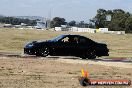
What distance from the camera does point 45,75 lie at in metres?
16.2

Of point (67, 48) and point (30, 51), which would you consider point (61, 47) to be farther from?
point (30, 51)

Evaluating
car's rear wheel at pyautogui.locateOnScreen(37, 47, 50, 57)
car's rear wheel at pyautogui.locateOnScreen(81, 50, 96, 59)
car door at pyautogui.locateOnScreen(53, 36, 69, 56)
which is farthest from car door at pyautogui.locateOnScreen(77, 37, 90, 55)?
car's rear wheel at pyautogui.locateOnScreen(37, 47, 50, 57)

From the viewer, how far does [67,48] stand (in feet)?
84.1

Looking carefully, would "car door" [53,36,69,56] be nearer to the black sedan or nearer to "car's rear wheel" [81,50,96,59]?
the black sedan

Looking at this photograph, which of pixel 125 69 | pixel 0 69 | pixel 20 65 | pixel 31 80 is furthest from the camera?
pixel 125 69

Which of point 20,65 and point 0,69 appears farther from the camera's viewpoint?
point 20,65

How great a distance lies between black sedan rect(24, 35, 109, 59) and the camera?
25312mm

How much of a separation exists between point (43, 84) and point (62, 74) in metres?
3.01

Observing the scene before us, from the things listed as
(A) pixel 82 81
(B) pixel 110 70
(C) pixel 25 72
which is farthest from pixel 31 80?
(B) pixel 110 70

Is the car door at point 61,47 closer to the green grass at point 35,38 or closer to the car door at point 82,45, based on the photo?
the car door at point 82,45

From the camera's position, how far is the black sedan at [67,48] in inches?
997

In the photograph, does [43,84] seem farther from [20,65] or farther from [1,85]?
[20,65]

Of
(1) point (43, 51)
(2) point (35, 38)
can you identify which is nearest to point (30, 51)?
(1) point (43, 51)

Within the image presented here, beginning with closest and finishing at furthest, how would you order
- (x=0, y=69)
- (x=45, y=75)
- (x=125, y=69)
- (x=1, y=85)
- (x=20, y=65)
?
(x=1, y=85) → (x=45, y=75) → (x=0, y=69) → (x=20, y=65) → (x=125, y=69)
